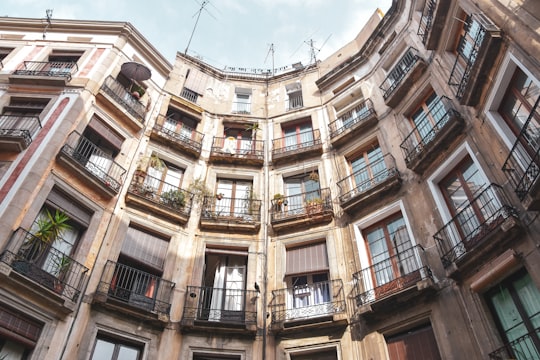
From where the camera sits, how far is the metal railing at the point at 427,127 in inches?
446

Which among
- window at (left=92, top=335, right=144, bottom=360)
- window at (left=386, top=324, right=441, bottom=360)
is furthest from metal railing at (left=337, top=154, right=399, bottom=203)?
window at (left=92, top=335, right=144, bottom=360)

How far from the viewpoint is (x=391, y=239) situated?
1170 centimetres

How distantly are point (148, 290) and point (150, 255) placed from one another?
1.17m

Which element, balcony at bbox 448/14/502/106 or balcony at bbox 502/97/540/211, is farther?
balcony at bbox 448/14/502/106

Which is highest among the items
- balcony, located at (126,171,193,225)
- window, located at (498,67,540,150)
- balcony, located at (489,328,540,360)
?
balcony, located at (126,171,193,225)

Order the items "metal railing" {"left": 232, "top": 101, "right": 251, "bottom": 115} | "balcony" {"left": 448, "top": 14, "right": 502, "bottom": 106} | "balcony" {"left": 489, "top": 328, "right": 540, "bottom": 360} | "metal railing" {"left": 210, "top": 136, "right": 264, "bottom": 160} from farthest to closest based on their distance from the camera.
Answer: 1. "metal railing" {"left": 232, "top": 101, "right": 251, "bottom": 115}
2. "metal railing" {"left": 210, "top": 136, "right": 264, "bottom": 160}
3. "balcony" {"left": 448, "top": 14, "right": 502, "bottom": 106}
4. "balcony" {"left": 489, "top": 328, "right": 540, "bottom": 360}

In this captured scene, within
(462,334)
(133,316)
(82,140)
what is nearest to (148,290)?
(133,316)

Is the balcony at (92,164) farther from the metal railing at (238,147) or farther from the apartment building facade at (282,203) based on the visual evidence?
the metal railing at (238,147)

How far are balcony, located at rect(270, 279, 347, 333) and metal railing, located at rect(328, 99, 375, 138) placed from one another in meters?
6.34

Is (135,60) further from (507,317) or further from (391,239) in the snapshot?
(507,317)

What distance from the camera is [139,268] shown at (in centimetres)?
1195

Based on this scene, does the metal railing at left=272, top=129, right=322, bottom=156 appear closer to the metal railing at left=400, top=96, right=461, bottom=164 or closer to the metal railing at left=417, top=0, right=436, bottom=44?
the metal railing at left=400, top=96, right=461, bottom=164

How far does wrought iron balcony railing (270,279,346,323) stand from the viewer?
439 inches

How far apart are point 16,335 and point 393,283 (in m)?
8.97
